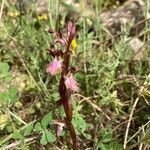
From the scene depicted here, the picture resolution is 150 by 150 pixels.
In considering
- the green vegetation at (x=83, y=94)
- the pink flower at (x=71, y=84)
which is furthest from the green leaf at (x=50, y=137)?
the pink flower at (x=71, y=84)

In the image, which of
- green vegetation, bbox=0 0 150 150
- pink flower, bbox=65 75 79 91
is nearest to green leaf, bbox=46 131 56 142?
green vegetation, bbox=0 0 150 150

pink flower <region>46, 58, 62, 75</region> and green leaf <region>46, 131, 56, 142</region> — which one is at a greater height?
pink flower <region>46, 58, 62, 75</region>

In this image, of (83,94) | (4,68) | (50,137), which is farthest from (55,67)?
(83,94)

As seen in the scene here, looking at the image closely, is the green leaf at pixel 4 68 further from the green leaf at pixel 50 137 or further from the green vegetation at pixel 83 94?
the green leaf at pixel 50 137

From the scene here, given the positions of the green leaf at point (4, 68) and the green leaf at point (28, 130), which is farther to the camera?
the green leaf at point (4, 68)

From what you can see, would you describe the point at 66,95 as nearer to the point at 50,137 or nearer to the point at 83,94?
the point at 50,137

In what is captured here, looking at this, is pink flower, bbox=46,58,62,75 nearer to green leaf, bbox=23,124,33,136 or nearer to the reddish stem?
the reddish stem

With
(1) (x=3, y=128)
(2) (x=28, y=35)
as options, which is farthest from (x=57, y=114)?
(2) (x=28, y=35)
